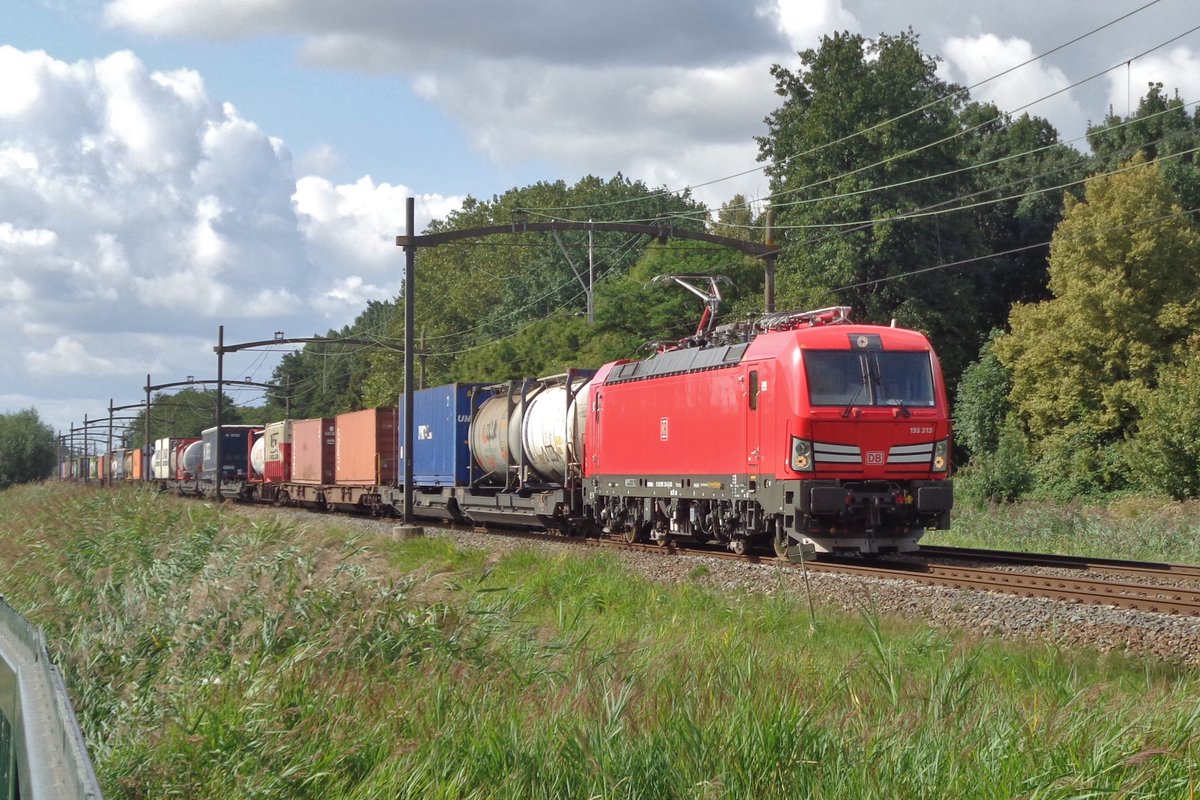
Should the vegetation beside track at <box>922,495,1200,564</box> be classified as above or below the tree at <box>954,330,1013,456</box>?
below

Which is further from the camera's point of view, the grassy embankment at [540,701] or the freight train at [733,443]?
the freight train at [733,443]

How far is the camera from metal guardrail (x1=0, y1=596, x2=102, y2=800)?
10.6 feet

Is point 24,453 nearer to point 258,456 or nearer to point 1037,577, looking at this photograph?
point 258,456

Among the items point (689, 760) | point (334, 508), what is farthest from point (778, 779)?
point (334, 508)

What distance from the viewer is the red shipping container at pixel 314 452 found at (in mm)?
43688

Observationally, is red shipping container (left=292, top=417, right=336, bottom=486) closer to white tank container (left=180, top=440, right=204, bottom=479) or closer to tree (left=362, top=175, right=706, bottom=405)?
white tank container (left=180, top=440, right=204, bottom=479)

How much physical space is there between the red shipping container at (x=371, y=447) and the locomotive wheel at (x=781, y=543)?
1957 cm

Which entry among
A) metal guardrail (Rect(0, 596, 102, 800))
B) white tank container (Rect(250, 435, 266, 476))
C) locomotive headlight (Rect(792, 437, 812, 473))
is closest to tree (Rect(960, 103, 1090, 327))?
white tank container (Rect(250, 435, 266, 476))

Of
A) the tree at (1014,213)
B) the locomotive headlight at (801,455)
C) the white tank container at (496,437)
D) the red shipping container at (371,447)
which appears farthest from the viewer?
the tree at (1014,213)

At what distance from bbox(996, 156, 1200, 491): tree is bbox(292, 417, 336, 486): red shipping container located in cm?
2474

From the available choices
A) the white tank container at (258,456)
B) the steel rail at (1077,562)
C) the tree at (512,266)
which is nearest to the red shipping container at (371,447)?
the white tank container at (258,456)

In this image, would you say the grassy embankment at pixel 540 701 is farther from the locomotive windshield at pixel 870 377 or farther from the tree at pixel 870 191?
the tree at pixel 870 191

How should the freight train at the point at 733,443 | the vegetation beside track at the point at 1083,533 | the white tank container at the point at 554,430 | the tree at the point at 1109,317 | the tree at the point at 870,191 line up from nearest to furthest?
the freight train at the point at 733,443
the vegetation beside track at the point at 1083,533
the white tank container at the point at 554,430
the tree at the point at 1109,317
the tree at the point at 870,191

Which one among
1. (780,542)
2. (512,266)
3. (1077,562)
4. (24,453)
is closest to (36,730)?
(780,542)
